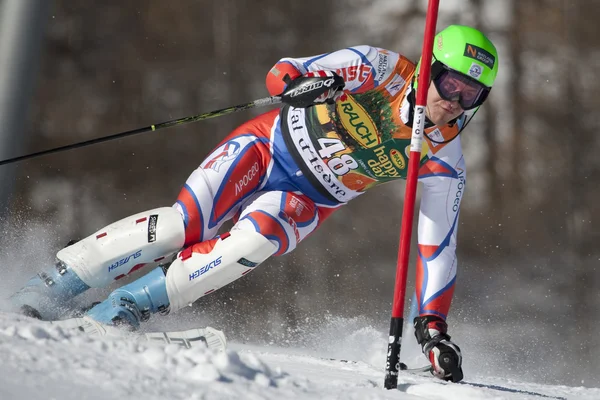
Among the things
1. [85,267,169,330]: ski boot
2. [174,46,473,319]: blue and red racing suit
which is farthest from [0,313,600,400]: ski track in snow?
[174,46,473,319]: blue and red racing suit

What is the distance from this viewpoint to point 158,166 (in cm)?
995

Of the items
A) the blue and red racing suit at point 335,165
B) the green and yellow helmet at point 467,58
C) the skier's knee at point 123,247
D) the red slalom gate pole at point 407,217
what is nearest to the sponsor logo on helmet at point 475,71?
the green and yellow helmet at point 467,58

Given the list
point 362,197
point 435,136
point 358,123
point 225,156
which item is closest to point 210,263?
point 225,156

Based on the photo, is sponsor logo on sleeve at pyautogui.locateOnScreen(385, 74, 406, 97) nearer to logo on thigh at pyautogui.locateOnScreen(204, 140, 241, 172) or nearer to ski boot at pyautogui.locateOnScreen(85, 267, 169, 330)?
logo on thigh at pyautogui.locateOnScreen(204, 140, 241, 172)

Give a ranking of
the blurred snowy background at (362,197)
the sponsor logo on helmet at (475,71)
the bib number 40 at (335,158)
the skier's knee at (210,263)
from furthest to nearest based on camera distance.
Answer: the blurred snowy background at (362,197), the bib number 40 at (335,158), the sponsor logo on helmet at (475,71), the skier's knee at (210,263)

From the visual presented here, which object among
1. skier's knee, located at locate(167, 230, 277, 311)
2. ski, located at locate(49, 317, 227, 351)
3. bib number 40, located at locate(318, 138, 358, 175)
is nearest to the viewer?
ski, located at locate(49, 317, 227, 351)

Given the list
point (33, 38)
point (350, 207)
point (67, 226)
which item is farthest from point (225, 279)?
point (67, 226)

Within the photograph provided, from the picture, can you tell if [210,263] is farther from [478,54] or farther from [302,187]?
[478,54]

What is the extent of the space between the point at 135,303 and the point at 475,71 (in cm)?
162

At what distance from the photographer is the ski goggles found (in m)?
3.25

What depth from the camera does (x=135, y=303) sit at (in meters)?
3.07

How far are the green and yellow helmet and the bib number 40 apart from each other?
576mm

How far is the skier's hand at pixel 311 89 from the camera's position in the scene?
3.16 m

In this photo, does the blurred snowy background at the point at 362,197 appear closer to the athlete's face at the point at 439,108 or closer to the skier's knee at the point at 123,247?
the skier's knee at the point at 123,247
